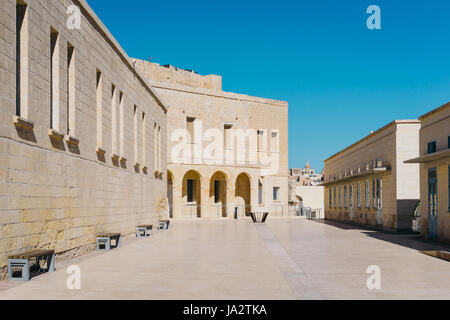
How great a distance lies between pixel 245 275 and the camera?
9.57m

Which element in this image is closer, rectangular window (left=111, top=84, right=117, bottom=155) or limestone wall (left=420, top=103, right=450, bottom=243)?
limestone wall (left=420, top=103, right=450, bottom=243)

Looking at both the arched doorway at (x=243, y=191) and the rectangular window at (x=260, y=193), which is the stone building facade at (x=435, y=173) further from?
the rectangular window at (x=260, y=193)

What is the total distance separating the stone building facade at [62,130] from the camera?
9328mm

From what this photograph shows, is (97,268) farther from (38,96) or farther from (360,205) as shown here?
(360,205)

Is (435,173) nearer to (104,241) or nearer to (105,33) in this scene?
(104,241)

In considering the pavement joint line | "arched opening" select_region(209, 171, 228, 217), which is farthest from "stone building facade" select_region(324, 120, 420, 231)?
"arched opening" select_region(209, 171, 228, 217)

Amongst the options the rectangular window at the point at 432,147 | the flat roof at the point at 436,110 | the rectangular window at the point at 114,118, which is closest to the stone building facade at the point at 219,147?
the rectangular window at the point at 114,118

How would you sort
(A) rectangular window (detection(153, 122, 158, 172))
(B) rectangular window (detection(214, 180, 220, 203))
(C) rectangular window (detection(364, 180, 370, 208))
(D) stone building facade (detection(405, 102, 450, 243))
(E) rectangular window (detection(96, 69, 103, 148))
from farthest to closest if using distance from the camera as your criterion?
(B) rectangular window (detection(214, 180, 220, 203)) → (C) rectangular window (detection(364, 180, 370, 208)) → (A) rectangular window (detection(153, 122, 158, 172)) → (D) stone building facade (detection(405, 102, 450, 243)) → (E) rectangular window (detection(96, 69, 103, 148))

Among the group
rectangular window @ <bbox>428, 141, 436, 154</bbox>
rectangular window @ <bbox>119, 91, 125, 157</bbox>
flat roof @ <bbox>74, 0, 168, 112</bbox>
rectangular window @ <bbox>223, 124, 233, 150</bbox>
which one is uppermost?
flat roof @ <bbox>74, 0, 168, 112</bbox>

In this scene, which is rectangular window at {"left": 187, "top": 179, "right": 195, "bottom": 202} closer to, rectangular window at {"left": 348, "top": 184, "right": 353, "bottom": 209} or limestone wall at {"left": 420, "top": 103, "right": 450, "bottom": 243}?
rectangular window at {"left": 348, "top": 184, "right": 353, "bottom": 209}

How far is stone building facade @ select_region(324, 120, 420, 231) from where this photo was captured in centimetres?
2258

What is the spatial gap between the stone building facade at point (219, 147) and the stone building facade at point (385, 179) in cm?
1152

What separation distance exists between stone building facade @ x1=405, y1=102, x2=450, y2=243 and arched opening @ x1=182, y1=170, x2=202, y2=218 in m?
24.4

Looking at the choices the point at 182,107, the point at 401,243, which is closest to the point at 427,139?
the point at 401,243
